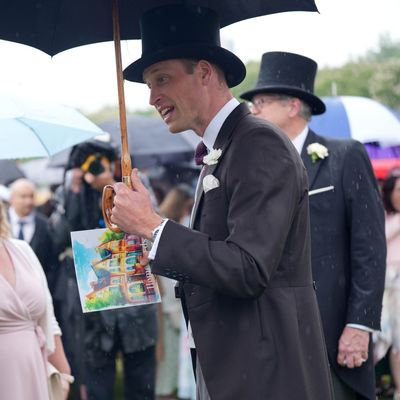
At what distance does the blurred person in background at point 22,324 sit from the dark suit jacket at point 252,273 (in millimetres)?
1906

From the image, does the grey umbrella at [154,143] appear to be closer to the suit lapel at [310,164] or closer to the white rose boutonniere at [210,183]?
the suit lapel at [310,164]

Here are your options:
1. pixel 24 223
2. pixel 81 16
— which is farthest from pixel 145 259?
pixel 24 223

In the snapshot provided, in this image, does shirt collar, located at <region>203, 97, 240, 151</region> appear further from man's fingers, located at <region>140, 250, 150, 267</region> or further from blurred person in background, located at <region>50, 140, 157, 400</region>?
blurred person in background, located at <region>50, 140, 157, 400</region>

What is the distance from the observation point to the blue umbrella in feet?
27.7

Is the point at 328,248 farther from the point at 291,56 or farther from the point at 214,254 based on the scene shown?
the point at 214,254

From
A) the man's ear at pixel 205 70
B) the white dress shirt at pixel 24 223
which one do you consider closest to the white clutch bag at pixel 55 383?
the man's ear at pixel 205 70

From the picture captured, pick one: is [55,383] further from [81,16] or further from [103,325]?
[81,16]

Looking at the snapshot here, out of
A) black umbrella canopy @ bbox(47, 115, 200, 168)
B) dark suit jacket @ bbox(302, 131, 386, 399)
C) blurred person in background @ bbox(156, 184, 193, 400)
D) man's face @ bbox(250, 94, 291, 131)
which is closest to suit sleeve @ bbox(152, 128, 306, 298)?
dark suit jacket @ bbox(302, 131, 386, 399)

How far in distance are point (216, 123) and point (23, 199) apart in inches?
318

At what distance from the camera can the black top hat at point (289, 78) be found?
230 inches

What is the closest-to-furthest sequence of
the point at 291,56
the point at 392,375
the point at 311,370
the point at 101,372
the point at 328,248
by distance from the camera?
the point at 311,370, the point at 328,248, the point at 291,56, the point at 101,372, the point at 392,375

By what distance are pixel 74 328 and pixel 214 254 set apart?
5959 millimetres

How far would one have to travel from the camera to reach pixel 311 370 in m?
3.45

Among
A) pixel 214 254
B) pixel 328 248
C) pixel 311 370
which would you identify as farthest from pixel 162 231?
pixel 328 248
